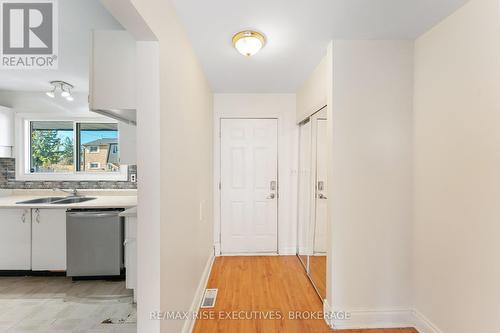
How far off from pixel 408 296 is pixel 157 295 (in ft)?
6.88

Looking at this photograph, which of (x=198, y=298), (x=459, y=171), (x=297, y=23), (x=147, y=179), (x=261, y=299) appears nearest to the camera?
(x=147, y=179)

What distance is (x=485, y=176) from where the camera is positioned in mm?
1471

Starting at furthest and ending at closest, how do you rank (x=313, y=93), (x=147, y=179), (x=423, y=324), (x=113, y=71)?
(x=313, y=93) → (x=423, y=324) → (x=113, y=71) → (x=147, y=179)

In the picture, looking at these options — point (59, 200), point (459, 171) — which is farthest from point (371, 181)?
point (59, 200)

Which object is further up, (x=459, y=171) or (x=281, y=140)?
(x=281, y=140)

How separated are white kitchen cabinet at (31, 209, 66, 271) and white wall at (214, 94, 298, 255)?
1.93 metres

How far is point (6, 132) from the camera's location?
3.41m

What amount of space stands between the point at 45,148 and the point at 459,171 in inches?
197

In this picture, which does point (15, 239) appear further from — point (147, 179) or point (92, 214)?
point (147, 179)

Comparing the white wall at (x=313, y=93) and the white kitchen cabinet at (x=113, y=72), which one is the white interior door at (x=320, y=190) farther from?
the white kitchen cabinet at (x=113, y=72)

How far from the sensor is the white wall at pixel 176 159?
137 cm

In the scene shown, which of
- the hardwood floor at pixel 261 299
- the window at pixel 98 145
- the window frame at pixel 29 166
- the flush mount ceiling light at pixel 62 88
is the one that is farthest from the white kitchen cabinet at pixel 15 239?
the hardwood floor at pixel 261 299

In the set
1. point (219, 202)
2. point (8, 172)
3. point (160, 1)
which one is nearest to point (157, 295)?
point (160, 1)

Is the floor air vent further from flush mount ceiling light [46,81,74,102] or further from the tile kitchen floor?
flush mount ceiling light [46,81,74,102]
